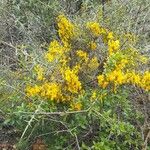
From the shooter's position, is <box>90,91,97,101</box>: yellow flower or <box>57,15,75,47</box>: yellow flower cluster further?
<box>57,15,75,47</box>: yellow flower cluster

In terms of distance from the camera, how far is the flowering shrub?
306 cm

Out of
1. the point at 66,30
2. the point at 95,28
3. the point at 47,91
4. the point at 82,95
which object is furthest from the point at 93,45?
the point at 47,91

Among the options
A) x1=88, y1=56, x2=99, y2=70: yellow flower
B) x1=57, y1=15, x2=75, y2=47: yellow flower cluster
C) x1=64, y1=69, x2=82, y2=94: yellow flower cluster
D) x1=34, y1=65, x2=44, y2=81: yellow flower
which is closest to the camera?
x1=64, y1=69, x2=82, y2=94: yellow flower cluster

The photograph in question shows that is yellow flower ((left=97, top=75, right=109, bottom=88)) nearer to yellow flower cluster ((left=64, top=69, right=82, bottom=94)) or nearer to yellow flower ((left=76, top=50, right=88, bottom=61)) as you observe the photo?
yellow flower cluster ((left=64, top=69, right=82, bottom=94))

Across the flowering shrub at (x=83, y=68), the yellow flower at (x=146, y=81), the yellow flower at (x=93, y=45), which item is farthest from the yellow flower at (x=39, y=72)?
the yellow flower at (x=146, y=81)

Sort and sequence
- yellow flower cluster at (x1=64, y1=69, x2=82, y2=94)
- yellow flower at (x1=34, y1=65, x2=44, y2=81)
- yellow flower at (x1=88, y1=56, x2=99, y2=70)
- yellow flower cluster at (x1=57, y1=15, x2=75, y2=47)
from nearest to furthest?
yellow flower cluster at (x1=64, y1=69, x2=82, y2=94)
yellow flower at (x1=34, y1=65, x2=44, y2=81)
yellow flower at (x1=88, y1=56, x2=99, y2=70)
yellow flower cluster at (x1=57, y1=15, x2=75, y2=47)

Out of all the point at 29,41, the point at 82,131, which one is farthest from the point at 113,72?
the point at 29,41

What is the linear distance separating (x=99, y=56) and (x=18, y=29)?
5.13 ft

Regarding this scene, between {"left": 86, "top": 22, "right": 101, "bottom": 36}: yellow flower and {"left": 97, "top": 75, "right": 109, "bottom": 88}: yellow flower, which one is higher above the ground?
{"left": 86, "top": 22, "right": 101, "bottom": 36}: yellow flower

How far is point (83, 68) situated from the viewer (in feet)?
11.4

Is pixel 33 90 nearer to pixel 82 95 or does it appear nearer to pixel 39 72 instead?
pixel 39 72

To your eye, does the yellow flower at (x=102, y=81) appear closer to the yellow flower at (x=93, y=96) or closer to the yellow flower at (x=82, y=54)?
the yellow flower at (x=93, y=96)

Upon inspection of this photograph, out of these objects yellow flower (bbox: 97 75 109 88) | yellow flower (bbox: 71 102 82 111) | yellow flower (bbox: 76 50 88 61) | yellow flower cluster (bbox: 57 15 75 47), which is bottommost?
yellow flower (bbox: 71 102 82 111)

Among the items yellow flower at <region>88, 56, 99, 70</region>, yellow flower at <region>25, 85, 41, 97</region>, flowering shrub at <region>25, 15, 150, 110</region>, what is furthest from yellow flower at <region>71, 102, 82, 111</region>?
yellow flower at <region>88, 56, 99, 70</region>
